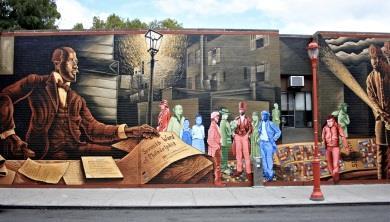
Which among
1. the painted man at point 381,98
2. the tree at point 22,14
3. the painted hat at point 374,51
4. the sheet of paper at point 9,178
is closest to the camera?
the sheet of paper at point 9,178

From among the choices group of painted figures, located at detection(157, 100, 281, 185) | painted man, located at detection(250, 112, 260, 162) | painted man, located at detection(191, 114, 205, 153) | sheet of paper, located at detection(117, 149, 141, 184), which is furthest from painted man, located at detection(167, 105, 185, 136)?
painted man, located at detection(250, 112, 260, 162)

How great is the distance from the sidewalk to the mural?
754mm

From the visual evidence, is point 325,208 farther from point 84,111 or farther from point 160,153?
point 84,111

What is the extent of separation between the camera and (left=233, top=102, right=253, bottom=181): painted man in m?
15.8

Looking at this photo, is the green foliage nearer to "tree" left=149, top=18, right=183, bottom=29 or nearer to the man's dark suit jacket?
"tree" left=149, top=18, right=183, bottom=29

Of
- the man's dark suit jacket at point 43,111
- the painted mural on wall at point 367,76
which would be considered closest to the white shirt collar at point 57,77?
the man's dark suit jacket at point 43,111

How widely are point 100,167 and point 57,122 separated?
2201 mm

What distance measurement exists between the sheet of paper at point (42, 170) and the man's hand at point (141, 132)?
2.41 meters

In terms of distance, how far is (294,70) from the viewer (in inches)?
650

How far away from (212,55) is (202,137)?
9.63ft

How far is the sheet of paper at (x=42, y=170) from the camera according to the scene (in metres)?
15.6

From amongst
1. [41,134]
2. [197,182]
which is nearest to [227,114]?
[197,182]

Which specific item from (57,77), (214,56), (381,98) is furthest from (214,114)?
(381,98)

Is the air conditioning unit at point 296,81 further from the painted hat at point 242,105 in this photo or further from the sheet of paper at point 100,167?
the sheet of paper at point 100,167
